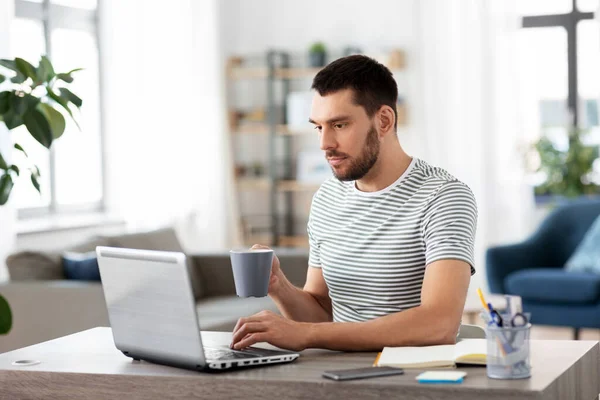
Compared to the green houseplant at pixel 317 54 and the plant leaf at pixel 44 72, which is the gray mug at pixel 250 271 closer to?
the plant leaf at pixel 44 72

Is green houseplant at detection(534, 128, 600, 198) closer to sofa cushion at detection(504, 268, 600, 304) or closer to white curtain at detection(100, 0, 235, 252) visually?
sofa cushion at detection(504, 268, 600, 304)

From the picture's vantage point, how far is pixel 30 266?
4395 mm

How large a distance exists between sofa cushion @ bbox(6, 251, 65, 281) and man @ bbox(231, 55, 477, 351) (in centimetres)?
224

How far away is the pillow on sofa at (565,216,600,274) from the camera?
5.56 meters

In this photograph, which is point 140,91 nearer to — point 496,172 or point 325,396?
point 496,172

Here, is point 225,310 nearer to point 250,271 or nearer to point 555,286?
point 555,286

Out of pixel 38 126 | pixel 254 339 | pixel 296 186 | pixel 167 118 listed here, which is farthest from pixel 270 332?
pixel 296 186

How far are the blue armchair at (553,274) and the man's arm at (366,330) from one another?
348cm

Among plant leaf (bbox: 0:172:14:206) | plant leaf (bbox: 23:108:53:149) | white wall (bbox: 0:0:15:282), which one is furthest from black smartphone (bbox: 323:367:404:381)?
white wall (bbox: 0:0:15:282)

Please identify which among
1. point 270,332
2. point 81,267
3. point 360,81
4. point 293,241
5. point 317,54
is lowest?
point 293,241

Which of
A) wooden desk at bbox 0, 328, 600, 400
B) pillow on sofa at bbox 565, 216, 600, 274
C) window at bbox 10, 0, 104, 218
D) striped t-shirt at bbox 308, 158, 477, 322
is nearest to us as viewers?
wooden desk at bbox 0, 328, 600, 400

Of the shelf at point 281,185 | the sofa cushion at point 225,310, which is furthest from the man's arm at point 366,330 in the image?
the shelf at point 281,185

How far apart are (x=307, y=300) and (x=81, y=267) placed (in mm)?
2191

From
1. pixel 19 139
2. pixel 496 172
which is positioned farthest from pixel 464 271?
pixel 496 172
